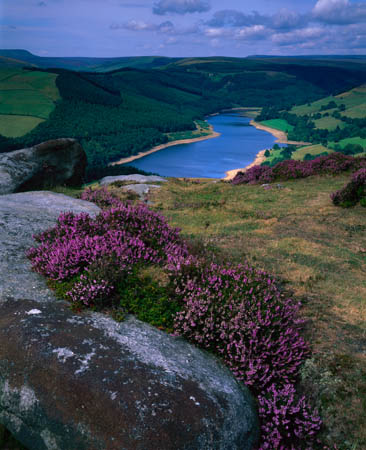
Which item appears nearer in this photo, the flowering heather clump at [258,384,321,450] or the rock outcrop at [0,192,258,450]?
the rock outcrop at [0,192,258,450]

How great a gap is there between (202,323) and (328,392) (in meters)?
2.40

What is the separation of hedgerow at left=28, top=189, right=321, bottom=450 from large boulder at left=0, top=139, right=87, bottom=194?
533 inches

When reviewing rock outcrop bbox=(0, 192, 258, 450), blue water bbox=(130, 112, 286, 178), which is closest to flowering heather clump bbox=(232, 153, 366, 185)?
rock outcrop bbox=(0, 192, 258, 450)

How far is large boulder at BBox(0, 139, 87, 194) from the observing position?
19.4m

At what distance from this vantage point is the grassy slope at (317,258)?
574 centimetres

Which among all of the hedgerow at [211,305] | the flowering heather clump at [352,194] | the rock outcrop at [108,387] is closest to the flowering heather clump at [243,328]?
the hedgerow at [211,305]

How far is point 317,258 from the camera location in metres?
11.4

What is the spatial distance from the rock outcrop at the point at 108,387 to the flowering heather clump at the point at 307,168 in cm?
2783

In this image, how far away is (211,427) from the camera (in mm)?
4520

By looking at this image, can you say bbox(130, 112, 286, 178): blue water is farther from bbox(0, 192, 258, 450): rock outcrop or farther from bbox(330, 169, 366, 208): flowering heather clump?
bbox(0, 192, 258, 450): rock outcrop

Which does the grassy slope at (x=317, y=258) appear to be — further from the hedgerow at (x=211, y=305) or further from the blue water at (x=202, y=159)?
the blue water at (x=202, y=159)

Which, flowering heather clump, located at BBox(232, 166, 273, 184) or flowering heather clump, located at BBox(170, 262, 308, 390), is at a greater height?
flowering heather clump, located at BBox(170, 262, 308, 390)

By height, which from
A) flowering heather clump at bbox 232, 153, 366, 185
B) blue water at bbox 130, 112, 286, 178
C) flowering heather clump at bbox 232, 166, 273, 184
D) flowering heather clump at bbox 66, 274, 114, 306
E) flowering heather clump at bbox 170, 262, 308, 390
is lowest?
blue water at bbox 130, 112, 286, 178

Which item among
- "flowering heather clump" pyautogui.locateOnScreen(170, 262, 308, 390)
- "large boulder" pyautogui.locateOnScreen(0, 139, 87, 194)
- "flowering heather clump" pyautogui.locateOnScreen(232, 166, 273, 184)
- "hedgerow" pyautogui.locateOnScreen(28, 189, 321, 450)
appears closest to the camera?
"hedgerow" pyautogui.locateOnScreen(28, 189, 321, 450)
